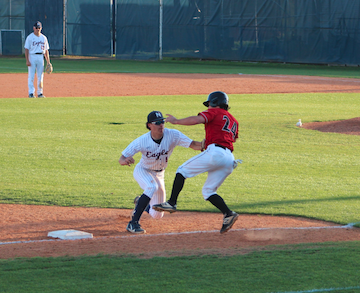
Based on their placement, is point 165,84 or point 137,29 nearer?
point 165,84

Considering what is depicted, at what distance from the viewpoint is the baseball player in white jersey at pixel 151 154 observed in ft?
19.7

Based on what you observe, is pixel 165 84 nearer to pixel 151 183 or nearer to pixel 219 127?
pixel 151 183

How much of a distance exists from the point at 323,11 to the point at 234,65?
6777 millimetres

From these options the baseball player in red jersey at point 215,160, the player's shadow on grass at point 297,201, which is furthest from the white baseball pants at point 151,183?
the player's shadow on grass at point 297,201

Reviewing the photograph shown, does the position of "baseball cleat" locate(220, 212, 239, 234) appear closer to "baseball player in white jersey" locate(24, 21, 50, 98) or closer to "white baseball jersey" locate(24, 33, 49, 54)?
"baseball player in white jersey" locate(24, 21, 50, 98)

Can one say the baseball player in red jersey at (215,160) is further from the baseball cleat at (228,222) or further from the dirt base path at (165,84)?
the dirt base path at (165,84)

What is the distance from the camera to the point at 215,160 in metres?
5.69

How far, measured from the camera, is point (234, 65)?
36438 mm

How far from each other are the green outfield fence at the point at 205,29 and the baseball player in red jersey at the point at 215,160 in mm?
28984

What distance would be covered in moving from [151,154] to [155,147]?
0.12m

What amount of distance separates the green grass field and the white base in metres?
0.86

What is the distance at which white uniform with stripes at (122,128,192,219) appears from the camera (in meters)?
6.13

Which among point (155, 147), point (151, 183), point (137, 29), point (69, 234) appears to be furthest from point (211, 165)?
point (137, 29)

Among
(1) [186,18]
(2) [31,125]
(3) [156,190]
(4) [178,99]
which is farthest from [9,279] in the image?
(1) [186,18]
